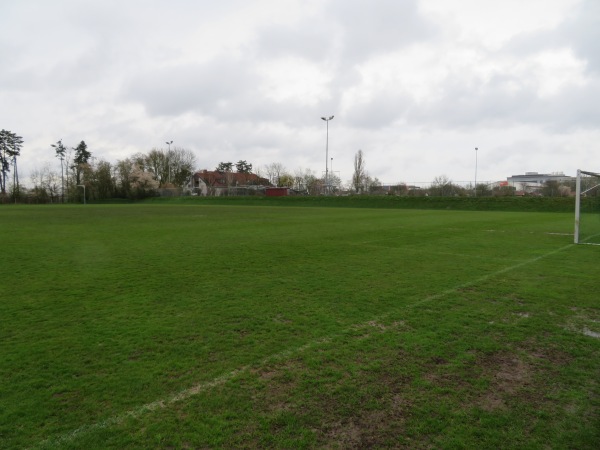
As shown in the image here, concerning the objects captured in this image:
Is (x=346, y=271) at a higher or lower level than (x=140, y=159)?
lower

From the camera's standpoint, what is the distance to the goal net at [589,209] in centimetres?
1526

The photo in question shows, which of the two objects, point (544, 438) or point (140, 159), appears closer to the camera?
point (544, 438)

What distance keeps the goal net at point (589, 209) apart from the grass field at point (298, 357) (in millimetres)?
7845

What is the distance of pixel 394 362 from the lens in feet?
13.3

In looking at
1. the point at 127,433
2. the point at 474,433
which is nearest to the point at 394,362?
the point at 474,433

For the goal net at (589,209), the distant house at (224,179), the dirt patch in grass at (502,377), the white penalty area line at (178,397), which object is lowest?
the dirt patch in grass at (502,377)

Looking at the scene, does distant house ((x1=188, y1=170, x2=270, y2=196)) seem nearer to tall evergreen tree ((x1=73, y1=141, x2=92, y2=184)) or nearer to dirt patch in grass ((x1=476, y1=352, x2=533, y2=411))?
tall evergreen tree ((x1=73, y1=141, x2=92, y2=184))

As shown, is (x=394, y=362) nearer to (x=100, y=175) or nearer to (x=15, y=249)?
(x=15, y=249)

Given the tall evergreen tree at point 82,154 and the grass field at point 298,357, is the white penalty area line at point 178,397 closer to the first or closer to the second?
the grass field at point 298,357

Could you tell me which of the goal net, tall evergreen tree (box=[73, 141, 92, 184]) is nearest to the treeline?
tall evergreen tree (box=[73, 141, 92, 184])

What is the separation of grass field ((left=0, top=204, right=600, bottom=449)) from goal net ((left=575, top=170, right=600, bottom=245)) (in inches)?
309

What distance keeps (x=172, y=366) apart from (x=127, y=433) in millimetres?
1069

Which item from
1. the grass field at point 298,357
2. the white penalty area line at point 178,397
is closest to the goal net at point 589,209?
the grass field at point 298,357

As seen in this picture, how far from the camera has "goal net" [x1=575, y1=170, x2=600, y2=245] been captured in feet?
50.1
